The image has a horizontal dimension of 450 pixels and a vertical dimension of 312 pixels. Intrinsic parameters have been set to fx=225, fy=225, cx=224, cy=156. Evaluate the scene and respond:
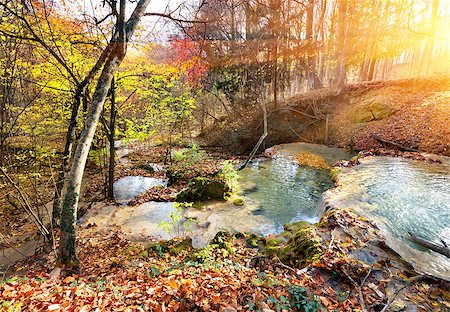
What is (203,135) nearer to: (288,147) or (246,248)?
(288,147)

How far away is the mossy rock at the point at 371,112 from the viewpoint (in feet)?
51.9

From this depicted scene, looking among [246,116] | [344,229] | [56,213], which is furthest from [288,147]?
[56,213]

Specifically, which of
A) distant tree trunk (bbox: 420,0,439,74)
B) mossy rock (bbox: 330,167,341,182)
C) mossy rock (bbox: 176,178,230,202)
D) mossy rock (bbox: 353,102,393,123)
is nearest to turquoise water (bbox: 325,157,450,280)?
mossy rock (bbox: 330,167,341,182)

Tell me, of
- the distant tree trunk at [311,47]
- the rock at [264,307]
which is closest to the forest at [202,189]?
the rock at [264,307]

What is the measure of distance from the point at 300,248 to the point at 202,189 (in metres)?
5.04

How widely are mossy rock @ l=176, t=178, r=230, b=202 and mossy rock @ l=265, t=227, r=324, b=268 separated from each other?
384 centimetres

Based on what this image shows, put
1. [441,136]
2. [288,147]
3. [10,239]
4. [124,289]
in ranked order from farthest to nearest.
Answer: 1. [288,147]
2. [441,136]
3. [10,239]
4. [124,289]

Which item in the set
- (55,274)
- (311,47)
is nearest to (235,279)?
(55,274)

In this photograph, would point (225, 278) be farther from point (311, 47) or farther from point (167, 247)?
point (311, 47)

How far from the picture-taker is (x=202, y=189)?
9.42m

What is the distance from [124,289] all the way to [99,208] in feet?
21.2

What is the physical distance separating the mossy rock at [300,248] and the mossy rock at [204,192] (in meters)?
3.84

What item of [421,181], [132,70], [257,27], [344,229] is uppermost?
[257,27]

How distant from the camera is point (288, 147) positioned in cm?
1697
